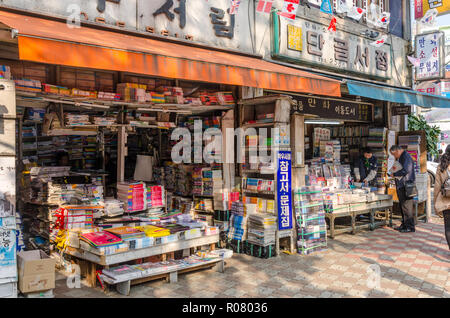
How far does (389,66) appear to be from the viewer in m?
11.9

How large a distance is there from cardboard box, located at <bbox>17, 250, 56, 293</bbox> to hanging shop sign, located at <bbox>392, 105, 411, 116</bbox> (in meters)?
10.5

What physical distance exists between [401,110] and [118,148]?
8.68 m

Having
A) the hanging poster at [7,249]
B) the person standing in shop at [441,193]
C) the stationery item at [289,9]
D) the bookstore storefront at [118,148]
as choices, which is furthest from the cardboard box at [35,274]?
the stationery item at [289,9]

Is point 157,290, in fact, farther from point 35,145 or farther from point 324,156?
point 324,156

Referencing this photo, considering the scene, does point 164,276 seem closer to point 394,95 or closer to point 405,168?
point 405,168

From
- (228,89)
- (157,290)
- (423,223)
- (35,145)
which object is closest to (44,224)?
(35,145)

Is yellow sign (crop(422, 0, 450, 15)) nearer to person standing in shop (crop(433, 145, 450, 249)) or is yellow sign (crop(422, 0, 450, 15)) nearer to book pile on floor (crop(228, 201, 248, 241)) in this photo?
person standing in shop (crop(433, 145, 450, 249))

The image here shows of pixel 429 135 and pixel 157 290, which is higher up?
pixel 429 135

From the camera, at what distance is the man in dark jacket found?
862 centimetres

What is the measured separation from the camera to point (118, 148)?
6.91 metres

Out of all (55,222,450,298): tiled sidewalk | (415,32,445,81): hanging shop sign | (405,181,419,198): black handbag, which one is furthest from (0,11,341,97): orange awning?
(415,32,445,81): hanging shop sign

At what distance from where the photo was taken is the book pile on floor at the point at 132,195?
6594mm

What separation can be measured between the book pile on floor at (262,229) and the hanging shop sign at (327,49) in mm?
3804

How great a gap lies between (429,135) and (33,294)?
468 inches
